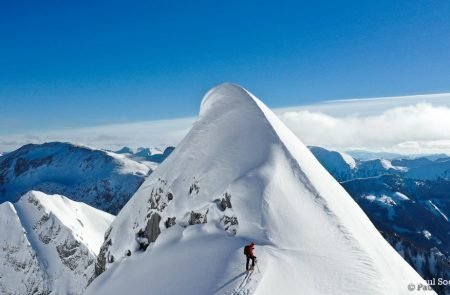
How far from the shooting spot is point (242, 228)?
3531cm

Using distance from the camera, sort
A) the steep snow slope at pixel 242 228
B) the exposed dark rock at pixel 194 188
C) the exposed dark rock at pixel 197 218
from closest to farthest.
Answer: the steep snow slope at pixel 242 228
the exposed dark rock at pixel 197 218
the exposed dark rock at pixel 194 188

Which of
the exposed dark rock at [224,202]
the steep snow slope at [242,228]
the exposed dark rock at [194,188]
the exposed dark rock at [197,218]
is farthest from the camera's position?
the exposed dark rock at [194,188]

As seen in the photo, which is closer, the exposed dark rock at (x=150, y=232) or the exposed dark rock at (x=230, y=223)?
the exposed dark rock at (x=230, y=223)

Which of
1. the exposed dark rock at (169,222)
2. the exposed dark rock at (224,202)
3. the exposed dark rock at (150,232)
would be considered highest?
the exposed dark rock at (224,202)

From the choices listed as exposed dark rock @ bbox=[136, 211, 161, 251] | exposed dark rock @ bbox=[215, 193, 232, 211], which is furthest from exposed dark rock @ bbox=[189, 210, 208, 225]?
exposed dark rock @ bbox=[136, 211, 161, 251]

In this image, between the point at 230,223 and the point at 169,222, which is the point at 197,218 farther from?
the point at 230,223

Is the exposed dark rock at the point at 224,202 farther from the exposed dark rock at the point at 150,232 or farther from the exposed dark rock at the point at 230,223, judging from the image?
the exposed dark rock at the point at 150,232

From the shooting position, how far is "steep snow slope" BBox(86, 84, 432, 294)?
30.2m

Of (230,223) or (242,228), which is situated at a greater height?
(230,223)

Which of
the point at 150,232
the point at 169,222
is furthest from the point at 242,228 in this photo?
the point at 150,232

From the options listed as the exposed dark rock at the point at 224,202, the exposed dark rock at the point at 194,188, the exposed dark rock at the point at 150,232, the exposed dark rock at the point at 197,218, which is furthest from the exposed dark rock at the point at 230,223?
the exposed dark rock at the point at 150,232

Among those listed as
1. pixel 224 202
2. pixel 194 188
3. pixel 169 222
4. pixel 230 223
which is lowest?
pixel 169 222

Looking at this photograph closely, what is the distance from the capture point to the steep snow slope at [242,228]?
3020 cm

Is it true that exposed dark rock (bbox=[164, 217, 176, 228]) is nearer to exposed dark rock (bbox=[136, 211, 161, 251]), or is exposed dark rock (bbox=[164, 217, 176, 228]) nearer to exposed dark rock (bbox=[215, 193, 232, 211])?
exposed dark rock (bbox=[136, 211, 161, 251])
